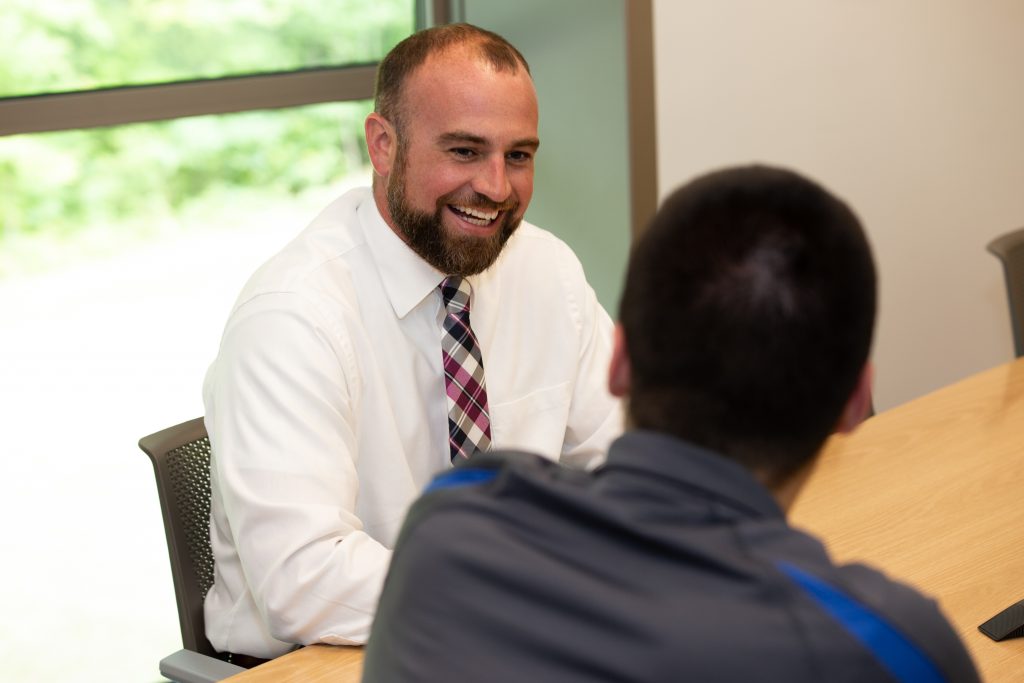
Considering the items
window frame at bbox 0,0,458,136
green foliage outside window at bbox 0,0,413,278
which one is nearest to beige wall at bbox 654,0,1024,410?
window frame at bbox 0,0,458,136

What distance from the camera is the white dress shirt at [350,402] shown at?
1.52 m

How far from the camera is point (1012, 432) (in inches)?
81.1

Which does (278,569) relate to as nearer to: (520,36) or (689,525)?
(689,525)

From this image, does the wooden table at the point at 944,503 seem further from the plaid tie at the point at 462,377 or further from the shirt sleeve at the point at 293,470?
the shirt sleeve at the point at 293,470

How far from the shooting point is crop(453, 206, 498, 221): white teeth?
1.85 meters

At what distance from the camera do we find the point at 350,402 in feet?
5.66

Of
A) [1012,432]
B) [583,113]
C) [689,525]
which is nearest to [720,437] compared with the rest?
[689,525]

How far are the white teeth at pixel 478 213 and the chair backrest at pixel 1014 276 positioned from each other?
1.29 metres

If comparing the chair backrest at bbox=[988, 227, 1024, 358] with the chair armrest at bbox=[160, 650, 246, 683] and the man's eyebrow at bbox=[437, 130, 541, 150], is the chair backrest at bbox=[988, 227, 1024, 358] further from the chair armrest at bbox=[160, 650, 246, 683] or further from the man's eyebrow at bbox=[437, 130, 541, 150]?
the chair armrest at bbox=[160, 650, 246, 683]

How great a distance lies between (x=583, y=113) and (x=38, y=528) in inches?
68.1

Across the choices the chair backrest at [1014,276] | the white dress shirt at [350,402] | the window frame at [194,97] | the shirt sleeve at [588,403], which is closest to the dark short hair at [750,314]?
the white dress shirt at [350,402]

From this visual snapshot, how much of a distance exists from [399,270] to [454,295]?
10cm

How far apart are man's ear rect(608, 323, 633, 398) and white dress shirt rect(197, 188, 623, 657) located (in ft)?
2.16

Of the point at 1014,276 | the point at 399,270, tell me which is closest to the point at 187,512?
the point at 399,270
